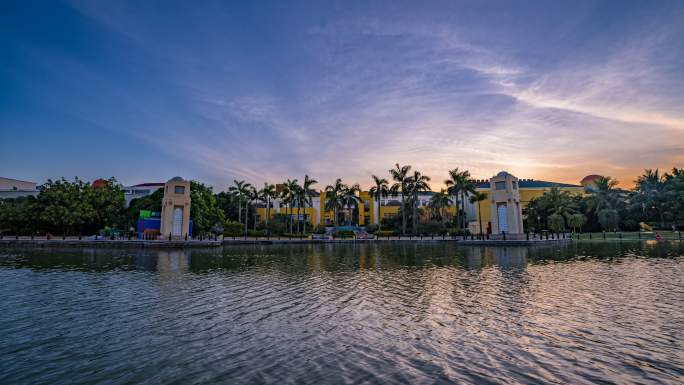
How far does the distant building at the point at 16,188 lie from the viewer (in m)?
89.7

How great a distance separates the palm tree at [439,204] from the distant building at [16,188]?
9738 centimetres

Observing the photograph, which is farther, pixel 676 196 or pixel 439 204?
pixel 439 204

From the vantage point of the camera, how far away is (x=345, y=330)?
32.7ft

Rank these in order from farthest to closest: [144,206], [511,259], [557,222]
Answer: [557,222]
[144,206]
[511,259]

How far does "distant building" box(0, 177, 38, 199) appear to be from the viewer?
8969 cm

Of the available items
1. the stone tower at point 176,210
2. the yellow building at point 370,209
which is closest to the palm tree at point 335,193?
the yellow building at point 370,209

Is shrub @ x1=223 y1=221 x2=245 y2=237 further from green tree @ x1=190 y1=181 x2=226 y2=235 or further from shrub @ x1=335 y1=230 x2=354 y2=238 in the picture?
shrub @ x1=335 y1=230 x2=354 y2=238

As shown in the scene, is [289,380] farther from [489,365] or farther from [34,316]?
[34,316]

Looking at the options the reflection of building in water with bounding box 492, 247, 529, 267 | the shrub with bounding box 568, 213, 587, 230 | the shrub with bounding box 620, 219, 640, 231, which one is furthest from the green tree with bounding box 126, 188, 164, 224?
the shrub with bounding box 620, 219, 640, 231

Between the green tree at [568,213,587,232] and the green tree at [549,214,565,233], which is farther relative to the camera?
the green tree at [568,213,587,232]

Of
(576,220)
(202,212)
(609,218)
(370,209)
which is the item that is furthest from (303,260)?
(370,209)

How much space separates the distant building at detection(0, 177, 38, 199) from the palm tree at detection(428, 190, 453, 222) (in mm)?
97378

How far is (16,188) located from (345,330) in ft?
395

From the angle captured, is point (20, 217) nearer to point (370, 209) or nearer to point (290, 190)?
point (290, 190)
